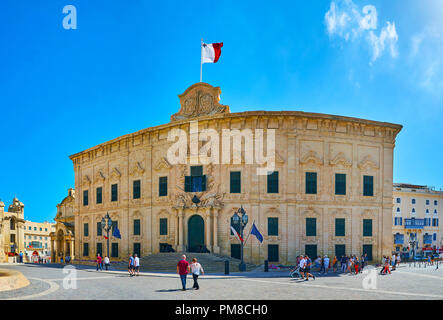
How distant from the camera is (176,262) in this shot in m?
31.0

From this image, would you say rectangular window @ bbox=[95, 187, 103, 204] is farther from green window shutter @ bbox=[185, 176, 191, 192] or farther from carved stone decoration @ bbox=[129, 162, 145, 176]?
green window shutter @ bbox=[185, 176, 191, 192]

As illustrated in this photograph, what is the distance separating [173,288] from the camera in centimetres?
1819

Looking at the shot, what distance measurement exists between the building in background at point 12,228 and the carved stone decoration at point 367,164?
207ft

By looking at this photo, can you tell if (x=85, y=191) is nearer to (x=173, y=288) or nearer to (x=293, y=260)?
(x=293, y=260)

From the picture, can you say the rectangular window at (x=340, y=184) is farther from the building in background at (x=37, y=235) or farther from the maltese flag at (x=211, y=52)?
the building in background at (x=37, y=235)

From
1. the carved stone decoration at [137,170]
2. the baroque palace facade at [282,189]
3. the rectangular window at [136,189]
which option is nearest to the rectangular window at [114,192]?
the rectangular window at [136,189]

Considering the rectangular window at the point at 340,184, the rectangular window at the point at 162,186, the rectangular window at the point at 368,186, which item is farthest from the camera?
the rectangular window at the point at 162,186

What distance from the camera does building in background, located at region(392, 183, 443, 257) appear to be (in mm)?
69062

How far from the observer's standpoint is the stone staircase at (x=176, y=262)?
29062 millimetres

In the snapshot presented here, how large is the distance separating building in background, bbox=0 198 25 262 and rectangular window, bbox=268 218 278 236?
56.5 metres

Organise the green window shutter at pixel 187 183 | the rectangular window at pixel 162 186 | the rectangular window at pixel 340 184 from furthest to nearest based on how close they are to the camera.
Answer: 1. the rectangular window at pixel 162 186
2. the green window shutter at pixel 187 183
3. the rectangular window at pixel 340 184

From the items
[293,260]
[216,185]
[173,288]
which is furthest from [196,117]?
[173,288]

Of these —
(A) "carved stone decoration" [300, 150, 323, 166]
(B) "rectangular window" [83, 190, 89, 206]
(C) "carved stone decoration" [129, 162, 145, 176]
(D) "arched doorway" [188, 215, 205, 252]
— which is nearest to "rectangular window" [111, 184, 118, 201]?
(C) "carved stone decoration" [129, 162, 145, 176]
